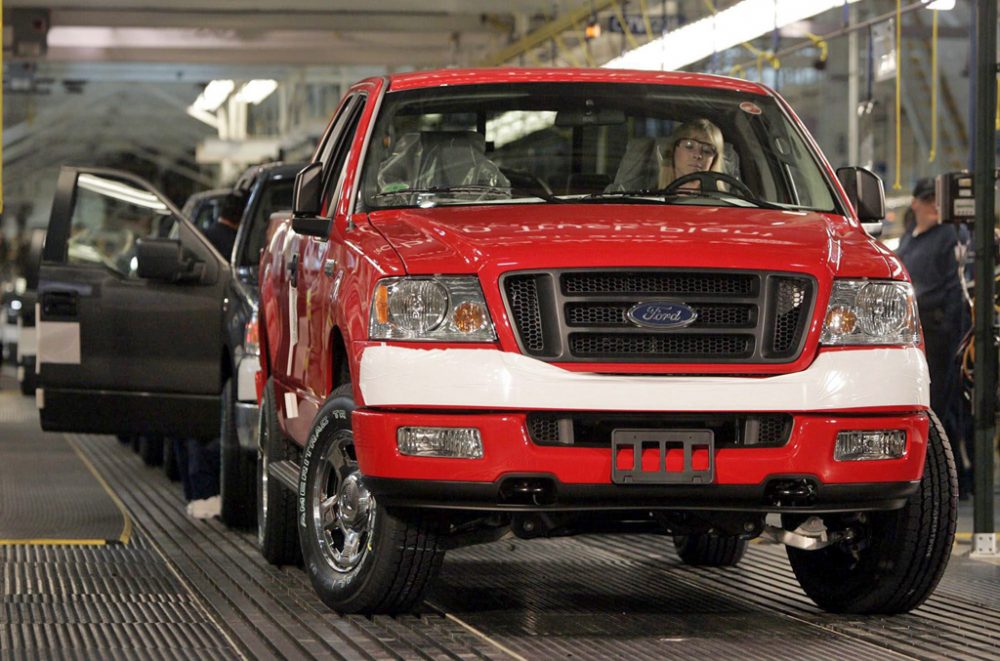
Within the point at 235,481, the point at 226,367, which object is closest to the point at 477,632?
the point at 235,481

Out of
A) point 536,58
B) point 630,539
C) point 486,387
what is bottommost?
point 630,539

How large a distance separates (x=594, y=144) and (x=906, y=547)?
202cm

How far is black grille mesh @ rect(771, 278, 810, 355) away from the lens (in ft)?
20.0

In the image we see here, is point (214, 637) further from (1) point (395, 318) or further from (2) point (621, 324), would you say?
(2) point (621, 324)

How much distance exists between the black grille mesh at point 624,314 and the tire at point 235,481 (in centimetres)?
429

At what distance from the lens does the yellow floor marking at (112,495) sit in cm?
952

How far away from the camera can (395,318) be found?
6055 millimetres

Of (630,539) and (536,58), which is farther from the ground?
(536,58)

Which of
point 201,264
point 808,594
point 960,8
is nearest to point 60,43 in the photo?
point 960,8

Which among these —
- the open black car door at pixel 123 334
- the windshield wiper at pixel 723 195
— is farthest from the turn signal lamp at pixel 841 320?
the open black car door at pixel 123 334

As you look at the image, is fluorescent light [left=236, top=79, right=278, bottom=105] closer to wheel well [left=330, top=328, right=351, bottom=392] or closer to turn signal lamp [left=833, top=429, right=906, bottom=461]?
wheel well [left=330, top=328, right=351, bottom=392]

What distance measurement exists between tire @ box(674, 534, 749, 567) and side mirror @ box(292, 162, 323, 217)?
238 centimetres

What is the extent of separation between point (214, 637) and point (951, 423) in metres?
7.21

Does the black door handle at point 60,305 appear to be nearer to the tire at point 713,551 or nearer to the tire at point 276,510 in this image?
the tire at point 276,510
